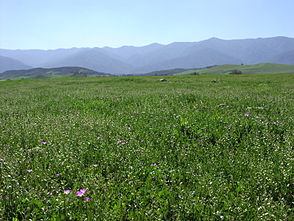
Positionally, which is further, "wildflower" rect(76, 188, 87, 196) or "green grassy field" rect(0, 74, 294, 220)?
"wildflower" rect(76, 188, 87, 196)

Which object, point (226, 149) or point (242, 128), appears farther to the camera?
point (242, 128)

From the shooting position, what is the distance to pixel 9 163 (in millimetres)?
4371

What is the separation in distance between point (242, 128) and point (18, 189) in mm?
5718

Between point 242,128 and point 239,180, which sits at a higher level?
point 242,128

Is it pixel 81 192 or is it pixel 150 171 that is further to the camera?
pixel 150 171

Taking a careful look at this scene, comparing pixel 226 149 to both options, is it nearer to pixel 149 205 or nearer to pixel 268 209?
pixel 268 209

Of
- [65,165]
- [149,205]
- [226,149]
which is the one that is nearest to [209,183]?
[149,205]

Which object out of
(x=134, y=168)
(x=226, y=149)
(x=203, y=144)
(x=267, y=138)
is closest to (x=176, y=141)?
(x=203, y=144)

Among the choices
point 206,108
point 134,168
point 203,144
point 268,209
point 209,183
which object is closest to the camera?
point 268,209

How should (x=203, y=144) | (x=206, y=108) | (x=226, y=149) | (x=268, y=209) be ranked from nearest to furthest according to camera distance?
(x=268, y=209)
(x=226, y=149)
(x=203, y=144)
(x=206, y=108)

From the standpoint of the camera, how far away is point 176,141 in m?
6.02

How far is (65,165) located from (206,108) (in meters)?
6.98

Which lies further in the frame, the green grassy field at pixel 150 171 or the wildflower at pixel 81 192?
the wildflower at pixel 81 192

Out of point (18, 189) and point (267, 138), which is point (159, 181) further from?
point (267, 138)
